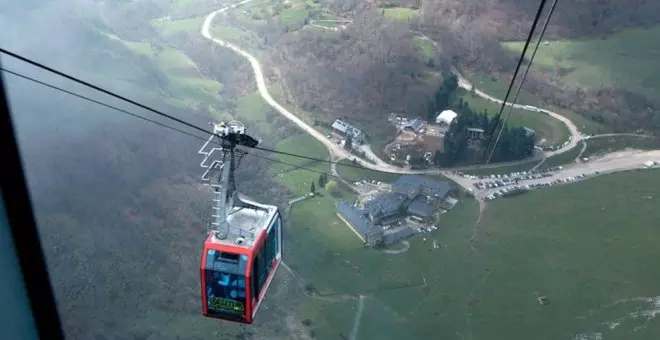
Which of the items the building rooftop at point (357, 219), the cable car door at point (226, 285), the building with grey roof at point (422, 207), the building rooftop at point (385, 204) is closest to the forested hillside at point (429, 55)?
the building rooftop at point (385, 204)

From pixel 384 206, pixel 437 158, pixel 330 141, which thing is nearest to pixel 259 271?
pixel 384 206

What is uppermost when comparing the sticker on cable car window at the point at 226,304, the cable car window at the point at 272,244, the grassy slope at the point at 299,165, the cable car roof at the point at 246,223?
the cable car roof at the point at 246,223

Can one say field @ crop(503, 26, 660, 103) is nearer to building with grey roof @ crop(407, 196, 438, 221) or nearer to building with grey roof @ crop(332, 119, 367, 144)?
building with grey roof @ crop(332, 119, 367, 144)

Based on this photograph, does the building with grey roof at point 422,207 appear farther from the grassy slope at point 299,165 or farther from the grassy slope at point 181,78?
the grassy slope at point 181,78

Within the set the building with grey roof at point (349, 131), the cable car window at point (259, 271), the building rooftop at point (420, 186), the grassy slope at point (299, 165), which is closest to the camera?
the cable car window at point (259, 271)

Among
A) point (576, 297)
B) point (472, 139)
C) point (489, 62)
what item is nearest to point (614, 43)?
point (489, 62)

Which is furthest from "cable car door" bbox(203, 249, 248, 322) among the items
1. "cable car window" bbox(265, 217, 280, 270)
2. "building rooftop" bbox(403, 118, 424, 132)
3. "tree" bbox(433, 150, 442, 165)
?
"building rooftop" bbox(403, 118, 424, 132)
